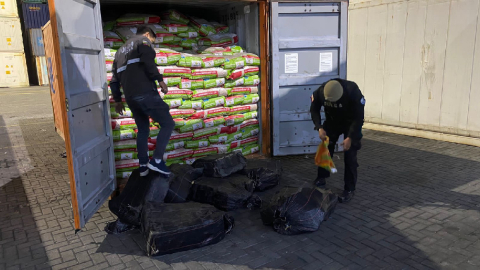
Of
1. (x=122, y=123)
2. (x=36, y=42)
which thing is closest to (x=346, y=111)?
(x=122, y=123)

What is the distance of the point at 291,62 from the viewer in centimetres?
666

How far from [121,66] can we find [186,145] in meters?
1.89

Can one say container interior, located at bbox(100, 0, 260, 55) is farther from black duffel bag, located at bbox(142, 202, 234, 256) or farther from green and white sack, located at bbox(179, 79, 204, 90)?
black duffel bag, located at bbox(142, 202, 234, 256)

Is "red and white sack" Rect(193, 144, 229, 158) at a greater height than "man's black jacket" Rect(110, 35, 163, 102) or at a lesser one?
lesser

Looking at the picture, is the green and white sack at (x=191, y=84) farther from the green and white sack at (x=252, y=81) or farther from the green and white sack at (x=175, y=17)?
the green and white sack at (x=175, y=17)

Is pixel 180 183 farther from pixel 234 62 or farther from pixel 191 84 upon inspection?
pixel 234 62

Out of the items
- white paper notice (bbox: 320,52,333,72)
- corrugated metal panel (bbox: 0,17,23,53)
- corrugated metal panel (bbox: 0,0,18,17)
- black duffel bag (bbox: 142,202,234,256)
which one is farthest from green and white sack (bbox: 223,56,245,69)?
corrugated metal panel (bbox: 0,0,18,17)

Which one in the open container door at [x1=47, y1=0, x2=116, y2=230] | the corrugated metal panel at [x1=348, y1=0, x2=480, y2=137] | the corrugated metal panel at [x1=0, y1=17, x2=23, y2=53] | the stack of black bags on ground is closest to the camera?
the stack of black bags on ground

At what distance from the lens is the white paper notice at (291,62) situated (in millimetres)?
6629

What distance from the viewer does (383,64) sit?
9000 mm

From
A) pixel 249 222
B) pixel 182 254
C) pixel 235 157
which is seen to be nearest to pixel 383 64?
pixel 235 157

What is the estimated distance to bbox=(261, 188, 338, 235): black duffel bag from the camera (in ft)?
13.0

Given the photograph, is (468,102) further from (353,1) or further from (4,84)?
(4,84)

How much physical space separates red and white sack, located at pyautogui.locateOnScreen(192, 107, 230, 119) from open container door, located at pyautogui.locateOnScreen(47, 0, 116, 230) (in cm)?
159
